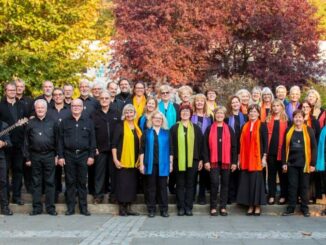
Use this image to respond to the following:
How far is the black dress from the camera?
11.2 m

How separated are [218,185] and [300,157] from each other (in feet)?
5.30

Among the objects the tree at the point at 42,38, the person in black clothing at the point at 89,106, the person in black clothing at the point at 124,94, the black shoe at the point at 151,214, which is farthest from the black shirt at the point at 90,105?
the tree at the point at 42,38

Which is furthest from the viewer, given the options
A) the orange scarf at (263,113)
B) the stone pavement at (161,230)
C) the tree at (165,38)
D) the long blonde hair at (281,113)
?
the tree at (165,38)

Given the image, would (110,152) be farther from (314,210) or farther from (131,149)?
(314,210)

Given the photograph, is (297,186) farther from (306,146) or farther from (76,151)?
(76,151)

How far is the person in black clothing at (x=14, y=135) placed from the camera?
1153 centimetres

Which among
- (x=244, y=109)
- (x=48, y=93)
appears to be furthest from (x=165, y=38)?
(x=48, y=93)

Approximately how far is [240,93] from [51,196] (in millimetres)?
4249

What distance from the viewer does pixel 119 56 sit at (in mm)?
27281

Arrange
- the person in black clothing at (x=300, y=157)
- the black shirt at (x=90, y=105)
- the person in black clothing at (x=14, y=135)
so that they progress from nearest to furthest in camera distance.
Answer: the person in black clothing at (x=300, y=157)
the person in black clothing at (x=14, y=135)
the black shirt at (x=90, y=105)

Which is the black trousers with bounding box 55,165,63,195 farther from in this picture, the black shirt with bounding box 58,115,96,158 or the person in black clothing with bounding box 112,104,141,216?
the person in black clothing with bounding box 112,104,141,216

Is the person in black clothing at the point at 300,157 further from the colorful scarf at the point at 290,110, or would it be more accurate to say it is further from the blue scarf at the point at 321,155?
the colorful scarf at the point at 290,110

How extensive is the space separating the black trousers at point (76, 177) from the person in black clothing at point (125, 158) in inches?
23.8

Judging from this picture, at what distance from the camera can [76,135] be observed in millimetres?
11180
